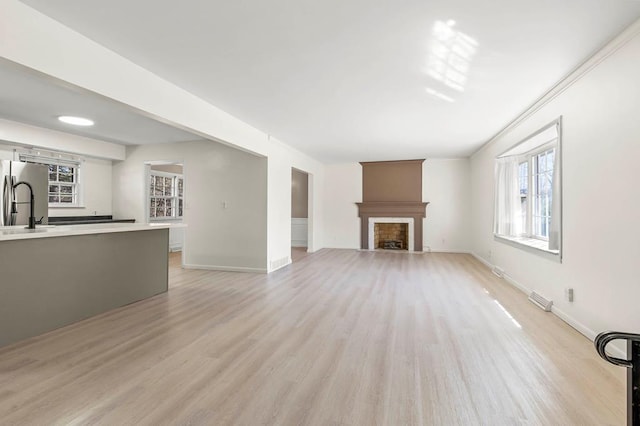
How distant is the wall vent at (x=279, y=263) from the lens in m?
5.65

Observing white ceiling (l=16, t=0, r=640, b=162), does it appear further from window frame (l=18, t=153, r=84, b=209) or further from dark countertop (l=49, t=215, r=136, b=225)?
window frame (l=18, t=153, r=84, b=209)

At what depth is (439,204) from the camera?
8.07 meters

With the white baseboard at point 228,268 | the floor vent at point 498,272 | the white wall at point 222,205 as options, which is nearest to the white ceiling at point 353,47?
the white wall at point 222,205

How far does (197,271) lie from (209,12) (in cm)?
453

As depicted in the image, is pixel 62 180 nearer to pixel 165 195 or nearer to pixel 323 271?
pixel 165 195

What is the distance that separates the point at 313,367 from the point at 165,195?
7526 mm

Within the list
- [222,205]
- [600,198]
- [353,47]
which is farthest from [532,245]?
[222,205]

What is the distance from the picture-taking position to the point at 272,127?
4.90 metres

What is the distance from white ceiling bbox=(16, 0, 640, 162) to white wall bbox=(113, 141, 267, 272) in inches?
60.5

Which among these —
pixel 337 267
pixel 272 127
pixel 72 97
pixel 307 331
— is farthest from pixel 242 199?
pixel 307 331

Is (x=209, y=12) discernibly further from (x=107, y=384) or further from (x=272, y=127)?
(x=272, y=127)

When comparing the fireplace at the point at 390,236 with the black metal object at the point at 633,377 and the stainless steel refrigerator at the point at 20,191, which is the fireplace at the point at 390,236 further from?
the black metal object at the point at 633,377

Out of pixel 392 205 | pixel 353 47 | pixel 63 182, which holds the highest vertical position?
pixel 353 47

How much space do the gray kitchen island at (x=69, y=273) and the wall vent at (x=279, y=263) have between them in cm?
192
